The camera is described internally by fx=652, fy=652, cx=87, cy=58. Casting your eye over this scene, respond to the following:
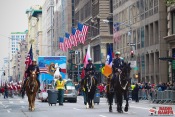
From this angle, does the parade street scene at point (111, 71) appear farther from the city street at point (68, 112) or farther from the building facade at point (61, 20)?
the building facade at point (61, 20)

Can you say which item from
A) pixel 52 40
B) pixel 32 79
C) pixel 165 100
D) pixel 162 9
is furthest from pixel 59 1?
pixel 32 79

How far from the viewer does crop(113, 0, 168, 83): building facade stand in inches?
2598

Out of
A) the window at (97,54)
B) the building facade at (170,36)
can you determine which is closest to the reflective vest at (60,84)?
the building facade at (170,36)

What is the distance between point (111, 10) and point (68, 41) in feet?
48.9

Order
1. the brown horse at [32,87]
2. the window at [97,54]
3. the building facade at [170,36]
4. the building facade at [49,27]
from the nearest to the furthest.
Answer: the brown horse at [32,87]
the building facade at [170,36]
the window at [97,54]
the building facade at [49,27]

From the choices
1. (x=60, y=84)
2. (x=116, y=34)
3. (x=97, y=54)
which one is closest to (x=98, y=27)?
(x=97, y=54)

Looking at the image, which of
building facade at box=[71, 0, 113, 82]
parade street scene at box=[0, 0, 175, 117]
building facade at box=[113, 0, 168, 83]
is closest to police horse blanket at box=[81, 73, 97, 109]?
parade street scene at box=[0, 0, 175, 117]

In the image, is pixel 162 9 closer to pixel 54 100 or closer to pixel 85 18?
pixel 54 100

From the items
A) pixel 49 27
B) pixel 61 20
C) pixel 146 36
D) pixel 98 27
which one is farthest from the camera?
pixel 49 27

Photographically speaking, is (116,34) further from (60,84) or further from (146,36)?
(60,84)

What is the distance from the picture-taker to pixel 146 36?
72.3m

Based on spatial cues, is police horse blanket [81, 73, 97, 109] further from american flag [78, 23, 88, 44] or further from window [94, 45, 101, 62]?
window [94, 45, 101, 62]

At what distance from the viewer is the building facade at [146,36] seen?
6600 cm

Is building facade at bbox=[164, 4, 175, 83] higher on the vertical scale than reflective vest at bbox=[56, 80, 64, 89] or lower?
higher
